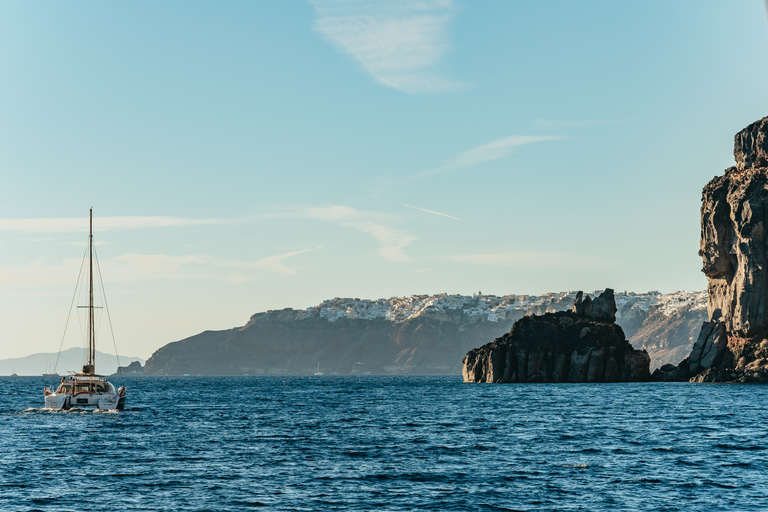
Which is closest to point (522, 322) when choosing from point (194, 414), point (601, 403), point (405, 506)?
point (601, 403)

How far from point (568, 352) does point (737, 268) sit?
3926 cm

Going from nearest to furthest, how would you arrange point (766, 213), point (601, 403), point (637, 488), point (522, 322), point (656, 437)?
point (637, 488) < point (656, 437) < point (601, 403) < point (766, 213) < point (522, 322)

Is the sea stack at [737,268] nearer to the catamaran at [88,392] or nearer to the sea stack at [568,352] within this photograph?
the sea stack at [568,352]

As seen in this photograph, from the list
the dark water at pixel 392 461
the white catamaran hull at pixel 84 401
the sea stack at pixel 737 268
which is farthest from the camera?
A: the sea stack at pixel 737 268

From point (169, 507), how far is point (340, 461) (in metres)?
14.0

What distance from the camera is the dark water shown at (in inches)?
1316

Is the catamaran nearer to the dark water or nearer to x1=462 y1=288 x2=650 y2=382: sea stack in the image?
the dark water

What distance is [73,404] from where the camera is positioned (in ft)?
267

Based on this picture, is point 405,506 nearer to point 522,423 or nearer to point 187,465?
point 187,465

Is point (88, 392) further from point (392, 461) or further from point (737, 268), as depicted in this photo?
point (737, 268)

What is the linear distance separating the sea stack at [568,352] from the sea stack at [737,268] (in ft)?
36.4

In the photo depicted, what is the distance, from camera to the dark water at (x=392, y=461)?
33.4 metres

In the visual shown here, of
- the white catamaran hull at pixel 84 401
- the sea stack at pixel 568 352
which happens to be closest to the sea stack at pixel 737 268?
the sea stack at pixel 568 352

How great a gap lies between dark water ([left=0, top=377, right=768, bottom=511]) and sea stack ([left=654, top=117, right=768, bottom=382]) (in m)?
67.3
